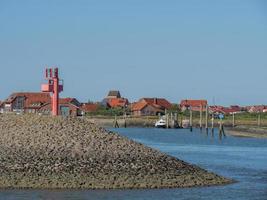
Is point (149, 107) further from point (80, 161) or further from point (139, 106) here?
point (80, 161)

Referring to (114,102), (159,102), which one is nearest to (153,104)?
(159,102)

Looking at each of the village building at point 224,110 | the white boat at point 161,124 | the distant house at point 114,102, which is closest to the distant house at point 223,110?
the village building at point 224,110

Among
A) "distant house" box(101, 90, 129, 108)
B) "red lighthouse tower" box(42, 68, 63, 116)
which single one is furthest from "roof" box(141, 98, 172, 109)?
"red lighthouse tower" box(42, 68, 63, 116)

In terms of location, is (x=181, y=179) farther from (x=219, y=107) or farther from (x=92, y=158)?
(x=219, y=107)

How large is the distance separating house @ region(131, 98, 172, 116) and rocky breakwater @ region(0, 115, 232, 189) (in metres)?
122

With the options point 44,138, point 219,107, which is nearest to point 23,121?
point 44,138

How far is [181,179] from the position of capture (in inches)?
1130

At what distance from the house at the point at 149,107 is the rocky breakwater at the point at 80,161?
400 feet

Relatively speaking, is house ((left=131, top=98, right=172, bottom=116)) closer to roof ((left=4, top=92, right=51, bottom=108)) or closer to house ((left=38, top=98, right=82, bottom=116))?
house ((left=38, top=98, right=82, bottom=116))

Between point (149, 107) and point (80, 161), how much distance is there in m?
129

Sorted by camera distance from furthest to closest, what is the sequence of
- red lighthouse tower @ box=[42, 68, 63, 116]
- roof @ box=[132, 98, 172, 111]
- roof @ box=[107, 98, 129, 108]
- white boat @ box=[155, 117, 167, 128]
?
roof @ box=[107, 98, 129, 108], roof @ box=[132, 98, 172, 111], white boat @ box=[155, 117, 167, 128], red lighthouse tower @ box=[42, 68, 63, 116]

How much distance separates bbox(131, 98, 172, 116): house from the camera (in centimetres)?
15725

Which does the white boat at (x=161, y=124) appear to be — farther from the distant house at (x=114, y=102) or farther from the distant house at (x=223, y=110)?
the distant house at (x=114, y=102)

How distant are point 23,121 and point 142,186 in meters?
10.2
